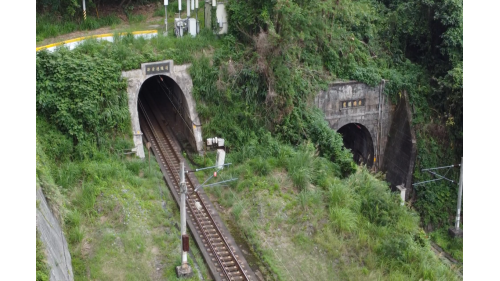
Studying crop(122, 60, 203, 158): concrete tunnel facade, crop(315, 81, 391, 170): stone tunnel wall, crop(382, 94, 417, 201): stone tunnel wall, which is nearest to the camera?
crop(122, 60, 203, 158): concrete tunnel facade

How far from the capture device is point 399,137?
28.2 meters

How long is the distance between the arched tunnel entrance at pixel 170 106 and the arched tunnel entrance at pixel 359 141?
9.63 meters

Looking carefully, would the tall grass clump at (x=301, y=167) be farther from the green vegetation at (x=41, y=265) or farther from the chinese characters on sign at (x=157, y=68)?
the green vegetation at (x=41, y=265)

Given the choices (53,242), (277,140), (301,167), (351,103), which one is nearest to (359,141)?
(351,103)

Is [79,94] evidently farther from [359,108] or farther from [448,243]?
[448,243]

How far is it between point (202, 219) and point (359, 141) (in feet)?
43.0

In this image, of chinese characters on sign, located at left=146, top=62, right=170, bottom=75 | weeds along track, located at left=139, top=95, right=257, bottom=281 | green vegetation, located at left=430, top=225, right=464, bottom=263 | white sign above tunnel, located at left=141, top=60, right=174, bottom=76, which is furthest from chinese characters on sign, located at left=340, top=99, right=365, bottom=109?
chinese characters on sign, located at left=146, top=62, right=170, bottom=75

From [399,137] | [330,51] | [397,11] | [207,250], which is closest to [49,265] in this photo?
[207,250]

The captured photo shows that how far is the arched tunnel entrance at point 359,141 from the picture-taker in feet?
95.2

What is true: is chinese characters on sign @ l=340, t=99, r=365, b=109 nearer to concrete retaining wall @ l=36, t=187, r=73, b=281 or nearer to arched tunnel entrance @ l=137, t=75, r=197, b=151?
arched tunnel entrance @ l=137, t=75, r=197, b=151

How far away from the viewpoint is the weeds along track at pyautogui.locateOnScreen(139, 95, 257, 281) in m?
17.7

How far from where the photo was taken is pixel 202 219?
20000 mm

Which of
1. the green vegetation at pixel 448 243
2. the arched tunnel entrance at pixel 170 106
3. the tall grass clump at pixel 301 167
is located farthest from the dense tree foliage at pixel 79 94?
the green vegetation at pixel 448 243

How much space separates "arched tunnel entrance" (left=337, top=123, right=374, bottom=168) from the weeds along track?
1060cm
